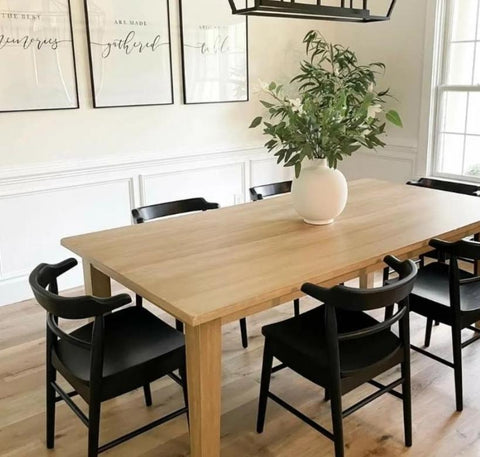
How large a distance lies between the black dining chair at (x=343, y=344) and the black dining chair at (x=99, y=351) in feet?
1.37

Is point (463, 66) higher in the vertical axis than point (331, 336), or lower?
higher

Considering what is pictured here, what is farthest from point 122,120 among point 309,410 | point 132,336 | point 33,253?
point 309,410

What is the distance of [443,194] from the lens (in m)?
3.05

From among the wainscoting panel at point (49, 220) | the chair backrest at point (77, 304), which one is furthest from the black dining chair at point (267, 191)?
the chair backrest at point (77, 304)

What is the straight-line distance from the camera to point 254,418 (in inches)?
93.1

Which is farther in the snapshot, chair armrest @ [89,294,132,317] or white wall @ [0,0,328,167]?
white wall @ [0,0,328,167]

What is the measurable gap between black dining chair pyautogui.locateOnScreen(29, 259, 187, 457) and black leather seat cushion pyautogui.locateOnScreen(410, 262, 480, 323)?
1117 mm

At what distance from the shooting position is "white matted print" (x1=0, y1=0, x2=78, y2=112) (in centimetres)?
326

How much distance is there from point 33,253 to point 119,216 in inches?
26.5

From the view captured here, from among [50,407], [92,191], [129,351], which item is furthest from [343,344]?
[92,191]

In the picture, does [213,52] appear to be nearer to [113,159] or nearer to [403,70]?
[113,159]

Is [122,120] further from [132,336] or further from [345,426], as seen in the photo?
[345,426]

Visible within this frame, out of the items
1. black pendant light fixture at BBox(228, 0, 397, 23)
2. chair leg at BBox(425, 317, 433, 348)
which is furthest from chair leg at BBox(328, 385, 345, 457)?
black pendant light fixture at BBox(228, 0, 397, 23)

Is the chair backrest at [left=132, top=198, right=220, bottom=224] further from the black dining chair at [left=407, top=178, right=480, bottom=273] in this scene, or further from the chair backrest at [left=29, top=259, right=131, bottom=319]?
the black dining chair at [left=407, top=178, right=480, bottom=273]
